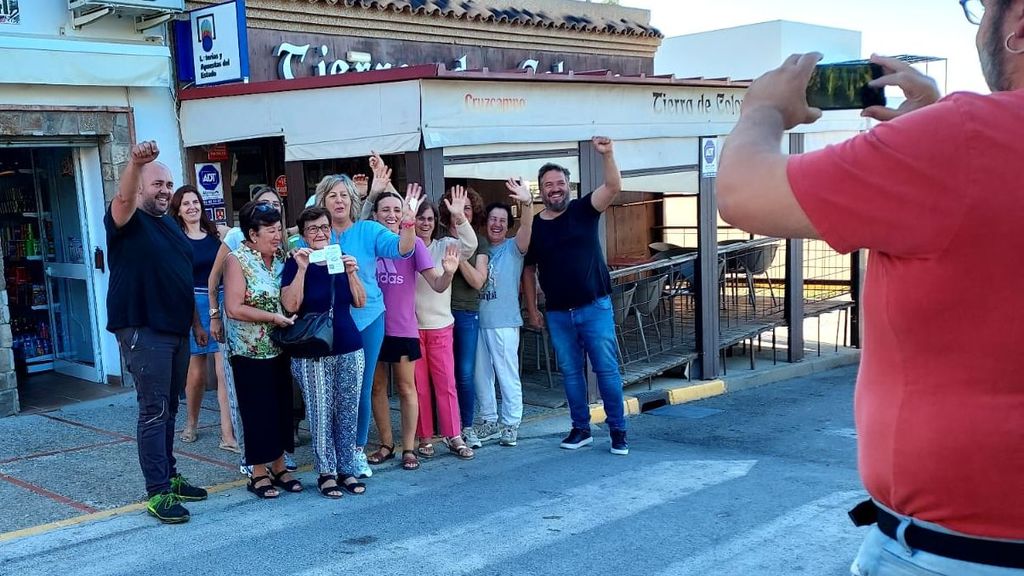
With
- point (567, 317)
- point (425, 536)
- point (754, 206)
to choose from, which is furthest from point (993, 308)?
point (567, 317)

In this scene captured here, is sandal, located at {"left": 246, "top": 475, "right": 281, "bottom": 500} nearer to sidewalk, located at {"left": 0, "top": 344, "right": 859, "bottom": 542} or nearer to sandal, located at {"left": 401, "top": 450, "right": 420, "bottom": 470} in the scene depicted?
sidewalk, located at {"left": 0, "top": 344, "right": 859, "bottom": 542}

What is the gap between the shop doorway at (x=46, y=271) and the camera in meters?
8.67

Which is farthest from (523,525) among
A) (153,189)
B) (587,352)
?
(153,189)

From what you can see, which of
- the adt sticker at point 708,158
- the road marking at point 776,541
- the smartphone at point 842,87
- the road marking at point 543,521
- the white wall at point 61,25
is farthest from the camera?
the adt sticker at point 708,158

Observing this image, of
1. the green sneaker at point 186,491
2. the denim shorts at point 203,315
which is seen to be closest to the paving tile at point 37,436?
the denim shorts at point 203,315

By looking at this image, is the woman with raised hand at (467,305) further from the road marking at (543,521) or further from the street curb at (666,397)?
the street curb at (666,397)

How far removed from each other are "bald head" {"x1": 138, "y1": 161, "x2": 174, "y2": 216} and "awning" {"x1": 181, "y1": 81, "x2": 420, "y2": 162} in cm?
223

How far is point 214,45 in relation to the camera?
26.7ft

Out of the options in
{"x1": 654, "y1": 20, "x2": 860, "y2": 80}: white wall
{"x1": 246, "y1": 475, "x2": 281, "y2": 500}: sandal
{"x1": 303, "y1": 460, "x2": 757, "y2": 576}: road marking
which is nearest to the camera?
{"x1": 303, "y1": 460, "x2": 757, "y2": 576}: road marking

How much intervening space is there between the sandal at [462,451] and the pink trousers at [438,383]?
0.08 metres

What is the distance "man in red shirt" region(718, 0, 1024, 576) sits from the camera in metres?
1.57

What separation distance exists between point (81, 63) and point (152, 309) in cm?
362

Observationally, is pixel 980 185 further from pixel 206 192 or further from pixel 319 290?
pixel 206 192

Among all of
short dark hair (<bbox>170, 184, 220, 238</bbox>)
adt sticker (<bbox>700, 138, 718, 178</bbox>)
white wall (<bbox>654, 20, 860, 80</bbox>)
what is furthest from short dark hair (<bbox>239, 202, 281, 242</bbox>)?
white wall (<bbox>654, 20, 860, 80</bbox>)
